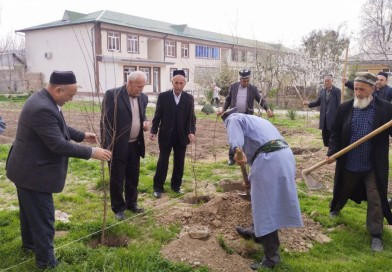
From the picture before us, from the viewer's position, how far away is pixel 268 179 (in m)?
3.33

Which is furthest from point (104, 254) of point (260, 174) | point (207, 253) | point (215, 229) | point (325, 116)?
point (325, 116)

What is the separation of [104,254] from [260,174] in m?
1.64

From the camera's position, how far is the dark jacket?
4121 millimetres

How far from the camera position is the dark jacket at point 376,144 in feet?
13.5

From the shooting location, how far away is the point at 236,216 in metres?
4.45

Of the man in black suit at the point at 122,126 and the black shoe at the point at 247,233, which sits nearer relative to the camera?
the black shoe at the point at 247,233

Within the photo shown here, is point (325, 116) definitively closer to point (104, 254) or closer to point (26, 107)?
point (104, 254)

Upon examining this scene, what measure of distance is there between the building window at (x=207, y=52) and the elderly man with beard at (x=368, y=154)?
37.1m

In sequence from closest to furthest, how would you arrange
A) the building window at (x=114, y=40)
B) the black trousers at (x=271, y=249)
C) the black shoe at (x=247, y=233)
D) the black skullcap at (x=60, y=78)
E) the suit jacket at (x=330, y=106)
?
1. the black skullcap at (x=60, y=78)
2. the black trousers at (x=271, y=249)
3. the black shoe at (x=247, y=233)
4. the suit jacket at (x=330, y=106)
5. the building window at (x=114, y=40)

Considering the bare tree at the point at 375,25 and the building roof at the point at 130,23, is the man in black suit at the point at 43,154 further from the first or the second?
the bare tree at the point at 375,25

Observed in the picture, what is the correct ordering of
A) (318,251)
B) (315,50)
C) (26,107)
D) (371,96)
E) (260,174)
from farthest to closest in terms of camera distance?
(315,50) < (371,96) < (318,251) < (260,174) < (26,107)

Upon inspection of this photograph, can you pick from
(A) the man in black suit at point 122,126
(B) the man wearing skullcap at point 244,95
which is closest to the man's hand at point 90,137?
(A) the man in black suit at point 122,126

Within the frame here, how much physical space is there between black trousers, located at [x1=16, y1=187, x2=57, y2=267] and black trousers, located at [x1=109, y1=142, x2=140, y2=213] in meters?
1.23

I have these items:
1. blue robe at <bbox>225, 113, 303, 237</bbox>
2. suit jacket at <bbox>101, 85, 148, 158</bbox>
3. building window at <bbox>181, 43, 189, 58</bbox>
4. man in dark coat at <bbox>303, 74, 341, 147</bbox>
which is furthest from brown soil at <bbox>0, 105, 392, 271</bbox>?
building window at <bbox>181, 43, 189, 58</bbox>
